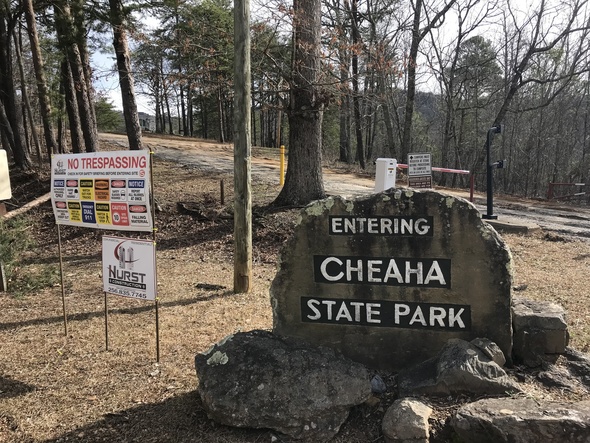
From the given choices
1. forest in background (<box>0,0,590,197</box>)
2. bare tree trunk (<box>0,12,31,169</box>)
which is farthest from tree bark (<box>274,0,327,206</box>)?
bare tree trunk (<box>0,12,31,169</box>)

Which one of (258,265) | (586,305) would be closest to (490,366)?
(586,305)

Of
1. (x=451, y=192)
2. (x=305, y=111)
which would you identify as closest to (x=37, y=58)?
(x=305, y=111)

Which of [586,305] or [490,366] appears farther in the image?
[586,305]

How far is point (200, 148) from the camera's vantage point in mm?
24641

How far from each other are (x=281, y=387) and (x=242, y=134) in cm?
370

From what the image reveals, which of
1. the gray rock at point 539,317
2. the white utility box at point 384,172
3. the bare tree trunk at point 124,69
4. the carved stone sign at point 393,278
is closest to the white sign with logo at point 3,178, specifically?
the carved stone sign at point 393,278

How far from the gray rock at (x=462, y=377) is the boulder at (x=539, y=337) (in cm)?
42

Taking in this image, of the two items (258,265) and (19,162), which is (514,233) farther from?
(19,162)

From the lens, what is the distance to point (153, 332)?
4.95 meters

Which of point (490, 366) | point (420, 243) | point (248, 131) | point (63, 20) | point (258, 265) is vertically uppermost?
point (63, 20)

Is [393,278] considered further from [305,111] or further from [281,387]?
[305,111]

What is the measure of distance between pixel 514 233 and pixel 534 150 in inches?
1289

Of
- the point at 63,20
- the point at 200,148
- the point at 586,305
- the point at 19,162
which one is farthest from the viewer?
the point at 200,148

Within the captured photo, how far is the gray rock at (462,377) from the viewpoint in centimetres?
288
